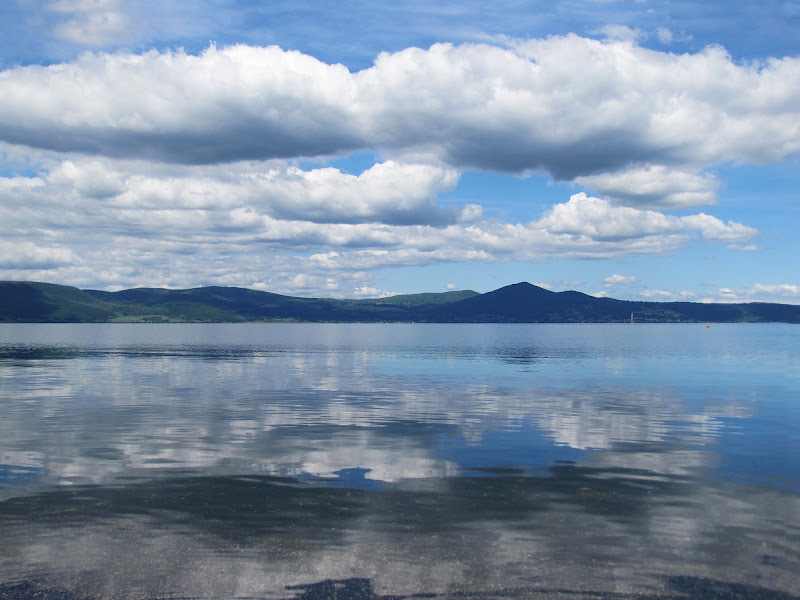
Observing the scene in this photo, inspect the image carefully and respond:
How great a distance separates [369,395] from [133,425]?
2519 centimetres

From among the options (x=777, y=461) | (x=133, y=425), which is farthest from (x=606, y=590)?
(x=133, y=425)

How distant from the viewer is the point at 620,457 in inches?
1326

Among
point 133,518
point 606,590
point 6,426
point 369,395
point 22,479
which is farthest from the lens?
point 369,395

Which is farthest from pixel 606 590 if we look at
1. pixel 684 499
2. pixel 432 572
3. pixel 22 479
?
pixel 22 479

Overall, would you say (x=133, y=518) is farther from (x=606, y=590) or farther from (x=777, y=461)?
(x=777, y=461)

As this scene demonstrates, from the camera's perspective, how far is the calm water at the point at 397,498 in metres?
17.0

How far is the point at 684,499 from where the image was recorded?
993 inches

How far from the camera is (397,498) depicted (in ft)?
81.8

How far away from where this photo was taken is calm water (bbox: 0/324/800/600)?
17.0 metres

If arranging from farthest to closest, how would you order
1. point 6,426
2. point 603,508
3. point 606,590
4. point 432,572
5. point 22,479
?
point 6,426 < point 22,479 < point 603,508 < point 432,572 < point 606,590

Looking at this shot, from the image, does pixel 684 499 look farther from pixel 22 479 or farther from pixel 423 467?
pixel 22 479

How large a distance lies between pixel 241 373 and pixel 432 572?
73.0 metres

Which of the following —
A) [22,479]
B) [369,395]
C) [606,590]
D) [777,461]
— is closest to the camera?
[606,590]

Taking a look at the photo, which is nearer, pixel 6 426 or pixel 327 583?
pixel 327 583
